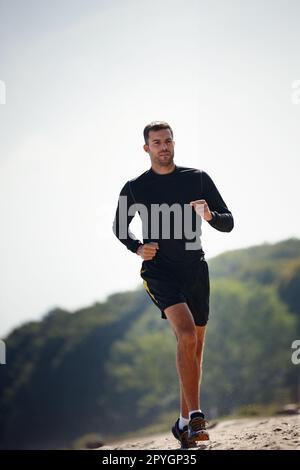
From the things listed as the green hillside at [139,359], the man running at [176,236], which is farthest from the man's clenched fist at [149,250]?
the green hillside at [139,359]

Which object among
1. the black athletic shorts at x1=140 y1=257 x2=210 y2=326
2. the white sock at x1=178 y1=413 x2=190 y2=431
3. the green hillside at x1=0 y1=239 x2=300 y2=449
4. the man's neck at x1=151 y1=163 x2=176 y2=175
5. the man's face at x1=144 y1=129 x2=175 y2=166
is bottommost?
the green hillside at x1=0 y1=239 x2=300 y2=449

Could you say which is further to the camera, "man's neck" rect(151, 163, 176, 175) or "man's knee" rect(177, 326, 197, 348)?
"man's neck" rect(151, 163, 176, 175)

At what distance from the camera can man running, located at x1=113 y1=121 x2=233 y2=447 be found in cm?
654

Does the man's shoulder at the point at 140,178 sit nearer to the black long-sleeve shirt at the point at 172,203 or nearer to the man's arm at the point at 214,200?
the black long-sleeve shirt at the point at 172,203

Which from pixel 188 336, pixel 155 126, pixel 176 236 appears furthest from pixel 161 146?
pixel 188 336

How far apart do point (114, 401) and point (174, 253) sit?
86171 mm

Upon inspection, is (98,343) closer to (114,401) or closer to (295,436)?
(114,401)

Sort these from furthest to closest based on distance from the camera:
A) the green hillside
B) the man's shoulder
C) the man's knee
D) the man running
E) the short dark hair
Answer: the green hillside
the man's shoulder
the short dark hair
the man running
the man's knee

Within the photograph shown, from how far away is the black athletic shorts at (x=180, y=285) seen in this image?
21.9 feet

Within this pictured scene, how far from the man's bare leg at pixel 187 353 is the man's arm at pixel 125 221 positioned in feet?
2.71

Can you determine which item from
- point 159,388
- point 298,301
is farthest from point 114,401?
point 298,301

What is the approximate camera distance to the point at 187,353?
6.44 metres

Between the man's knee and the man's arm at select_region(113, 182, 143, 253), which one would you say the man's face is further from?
the man's knee

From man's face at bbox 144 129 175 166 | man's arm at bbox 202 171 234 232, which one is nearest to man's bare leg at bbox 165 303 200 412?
man's arm at bbox 202 171 234 232
